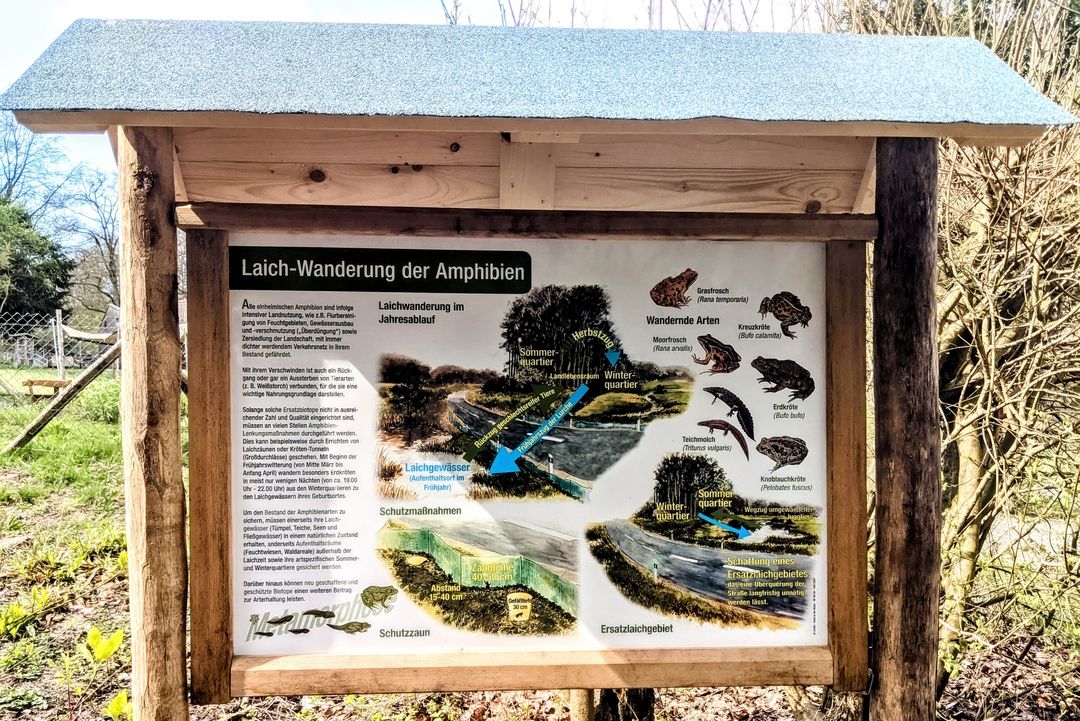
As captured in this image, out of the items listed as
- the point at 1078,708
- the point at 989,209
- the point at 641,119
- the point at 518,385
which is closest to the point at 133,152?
the point at 518,385

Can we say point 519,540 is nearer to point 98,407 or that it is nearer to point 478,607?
Result: point 478,607

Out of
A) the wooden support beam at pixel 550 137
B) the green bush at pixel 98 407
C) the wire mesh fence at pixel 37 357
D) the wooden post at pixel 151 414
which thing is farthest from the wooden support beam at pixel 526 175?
the wire mesh fence at pixel 37 357

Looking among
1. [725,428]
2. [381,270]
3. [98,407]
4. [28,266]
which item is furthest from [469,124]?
[28,266]

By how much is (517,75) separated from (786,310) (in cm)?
116

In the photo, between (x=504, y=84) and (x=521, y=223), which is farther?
(x=521, y=223)

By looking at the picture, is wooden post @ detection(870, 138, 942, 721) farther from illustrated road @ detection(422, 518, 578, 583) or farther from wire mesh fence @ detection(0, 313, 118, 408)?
wire mesh fence @ detection(0, 313, 118, 408)

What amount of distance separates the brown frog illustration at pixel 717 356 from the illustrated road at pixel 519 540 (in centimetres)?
74

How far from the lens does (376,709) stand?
3.84m

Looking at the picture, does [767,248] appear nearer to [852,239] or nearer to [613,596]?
[852,239]

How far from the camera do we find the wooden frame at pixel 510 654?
6.88ft

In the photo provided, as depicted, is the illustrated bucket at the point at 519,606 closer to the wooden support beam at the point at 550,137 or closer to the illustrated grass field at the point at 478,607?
the illustrated grass field at the point at 478,607

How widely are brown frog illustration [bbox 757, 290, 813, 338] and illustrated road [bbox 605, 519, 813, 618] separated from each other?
2.56ft

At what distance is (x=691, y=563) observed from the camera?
7.32 ft

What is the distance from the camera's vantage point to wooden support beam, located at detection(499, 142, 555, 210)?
2205 mm
